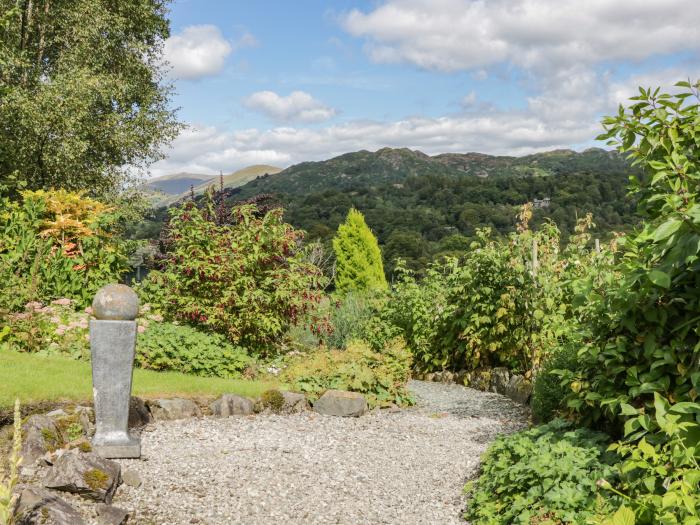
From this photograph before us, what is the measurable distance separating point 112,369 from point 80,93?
976cm

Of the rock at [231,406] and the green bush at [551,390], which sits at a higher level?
the green bush at [551,390]

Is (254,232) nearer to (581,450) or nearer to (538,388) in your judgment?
(538,388)

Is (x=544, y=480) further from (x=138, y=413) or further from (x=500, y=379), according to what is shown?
(x=500, y=379)

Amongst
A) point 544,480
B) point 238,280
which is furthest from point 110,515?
point 238,280

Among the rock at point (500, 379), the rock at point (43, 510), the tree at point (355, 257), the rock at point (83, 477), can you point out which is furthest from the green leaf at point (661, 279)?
the tree at point (355, 257)

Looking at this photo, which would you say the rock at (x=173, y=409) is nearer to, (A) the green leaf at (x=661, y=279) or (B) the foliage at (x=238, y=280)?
(B) the foliage at (x=238, y=280)

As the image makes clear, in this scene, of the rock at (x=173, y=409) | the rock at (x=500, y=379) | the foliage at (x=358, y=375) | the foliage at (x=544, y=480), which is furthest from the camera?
the rock at (x=500, y=379)

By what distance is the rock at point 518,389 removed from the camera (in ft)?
22.8

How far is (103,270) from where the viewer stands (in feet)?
28.5

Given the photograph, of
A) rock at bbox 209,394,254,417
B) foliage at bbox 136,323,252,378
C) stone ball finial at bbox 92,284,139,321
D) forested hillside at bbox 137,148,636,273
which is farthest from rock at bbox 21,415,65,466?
forested hillside at bbox 137,148,636,273

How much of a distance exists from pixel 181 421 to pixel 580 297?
12.1 feet

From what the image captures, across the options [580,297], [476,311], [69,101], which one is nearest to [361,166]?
[69,101]

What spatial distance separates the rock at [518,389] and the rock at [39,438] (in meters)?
4.79

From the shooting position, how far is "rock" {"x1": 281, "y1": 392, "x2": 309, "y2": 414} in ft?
20.4
